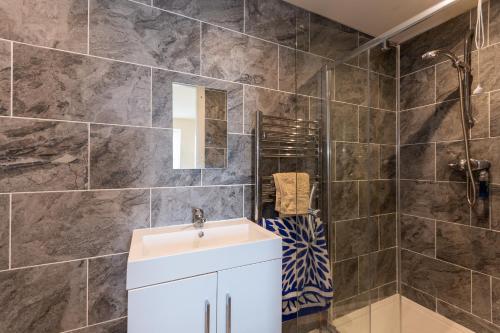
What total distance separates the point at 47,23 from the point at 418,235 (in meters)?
2.74

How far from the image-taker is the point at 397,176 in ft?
5.73

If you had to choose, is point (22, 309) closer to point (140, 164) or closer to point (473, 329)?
point (140, 164)

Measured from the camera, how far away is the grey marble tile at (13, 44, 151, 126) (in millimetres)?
1032

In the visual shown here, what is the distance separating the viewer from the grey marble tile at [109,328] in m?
1.11

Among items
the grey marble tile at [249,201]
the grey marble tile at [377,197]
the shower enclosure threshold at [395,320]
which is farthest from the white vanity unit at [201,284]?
the grey marble tile at [377,197]

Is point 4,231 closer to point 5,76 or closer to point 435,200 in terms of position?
point 5,76

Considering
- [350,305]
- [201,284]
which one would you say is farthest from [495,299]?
[201,284]

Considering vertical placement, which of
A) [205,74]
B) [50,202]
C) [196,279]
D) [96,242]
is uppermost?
[205,74]

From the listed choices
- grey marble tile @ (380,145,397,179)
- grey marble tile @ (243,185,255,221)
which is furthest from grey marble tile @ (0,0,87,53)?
grey marble tile @ (380,145,397,179)

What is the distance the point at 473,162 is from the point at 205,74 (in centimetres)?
187

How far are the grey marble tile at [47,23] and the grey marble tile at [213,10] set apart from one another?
414 mm

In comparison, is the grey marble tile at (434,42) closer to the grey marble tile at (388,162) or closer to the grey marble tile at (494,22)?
the grey marble tile at (494,22)

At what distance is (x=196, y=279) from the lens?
3.22 ft

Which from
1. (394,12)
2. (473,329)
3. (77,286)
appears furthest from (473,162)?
(77,286)
